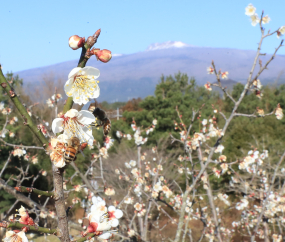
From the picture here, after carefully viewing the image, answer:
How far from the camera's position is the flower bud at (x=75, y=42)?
0.67 metres

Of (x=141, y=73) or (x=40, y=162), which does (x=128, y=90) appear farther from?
(x=40, y=162)

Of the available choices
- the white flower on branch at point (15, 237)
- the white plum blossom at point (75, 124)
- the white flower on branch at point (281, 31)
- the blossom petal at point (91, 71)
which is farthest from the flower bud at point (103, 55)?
the white flower on branch at point (281, 31)

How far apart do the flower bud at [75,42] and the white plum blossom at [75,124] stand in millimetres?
180

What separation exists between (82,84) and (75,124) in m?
0.13

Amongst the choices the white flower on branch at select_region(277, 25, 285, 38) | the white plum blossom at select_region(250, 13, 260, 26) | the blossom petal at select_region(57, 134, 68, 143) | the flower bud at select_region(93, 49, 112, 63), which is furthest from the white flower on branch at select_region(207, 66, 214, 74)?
the blossom petal at select_region(57, 134, 68, 143)

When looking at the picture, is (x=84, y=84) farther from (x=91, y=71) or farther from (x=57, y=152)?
(x=57, y=152)

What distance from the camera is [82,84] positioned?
792 mm

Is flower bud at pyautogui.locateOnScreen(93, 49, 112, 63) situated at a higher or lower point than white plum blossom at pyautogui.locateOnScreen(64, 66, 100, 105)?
higher

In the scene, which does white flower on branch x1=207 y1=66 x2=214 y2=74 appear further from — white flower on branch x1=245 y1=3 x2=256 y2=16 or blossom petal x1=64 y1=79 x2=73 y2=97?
blossom petal x1=64 y1=79 x2=73 y2=97

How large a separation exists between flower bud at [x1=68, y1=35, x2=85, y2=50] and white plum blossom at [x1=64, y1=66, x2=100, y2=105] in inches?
2.5

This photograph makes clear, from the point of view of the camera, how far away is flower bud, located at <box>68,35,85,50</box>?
672 mm

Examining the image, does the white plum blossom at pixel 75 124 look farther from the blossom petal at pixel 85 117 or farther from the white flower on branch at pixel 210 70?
the white flower on branch at pixel 210 70

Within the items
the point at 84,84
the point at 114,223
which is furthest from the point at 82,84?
the point at 114,223

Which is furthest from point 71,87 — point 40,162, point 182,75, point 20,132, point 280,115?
point 182,75
